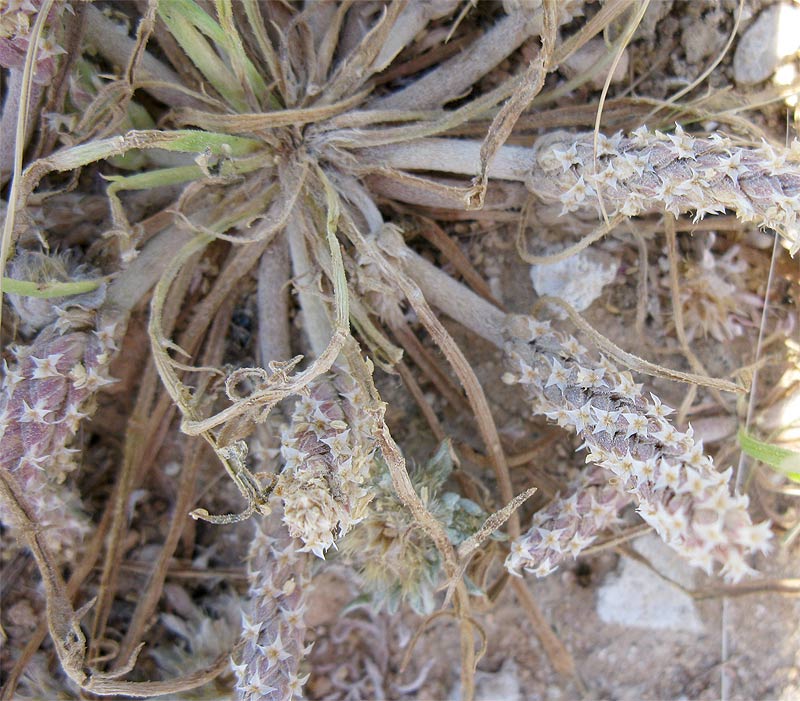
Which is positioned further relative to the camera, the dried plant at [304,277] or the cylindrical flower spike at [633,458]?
the dried plant at [304,277]

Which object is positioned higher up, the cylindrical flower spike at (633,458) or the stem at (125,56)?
the stem at (125,56)

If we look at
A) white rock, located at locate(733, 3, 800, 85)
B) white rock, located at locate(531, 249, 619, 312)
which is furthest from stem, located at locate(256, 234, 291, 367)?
white rock, located at locate(733, 3, 800, 85)

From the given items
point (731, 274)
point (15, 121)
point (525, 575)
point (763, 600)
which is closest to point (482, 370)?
point (525, 575)

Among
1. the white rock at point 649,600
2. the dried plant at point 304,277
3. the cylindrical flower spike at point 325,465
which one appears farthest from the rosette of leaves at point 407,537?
the white rock at point 649,600

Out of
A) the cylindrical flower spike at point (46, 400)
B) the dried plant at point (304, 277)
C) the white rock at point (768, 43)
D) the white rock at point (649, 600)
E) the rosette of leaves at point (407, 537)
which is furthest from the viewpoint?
the white rock at point (649, 600)

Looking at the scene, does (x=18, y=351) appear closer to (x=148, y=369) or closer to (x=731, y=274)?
(x=148, y=369)

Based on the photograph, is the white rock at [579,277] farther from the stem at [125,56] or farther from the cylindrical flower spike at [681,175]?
the stem at [125,56]
